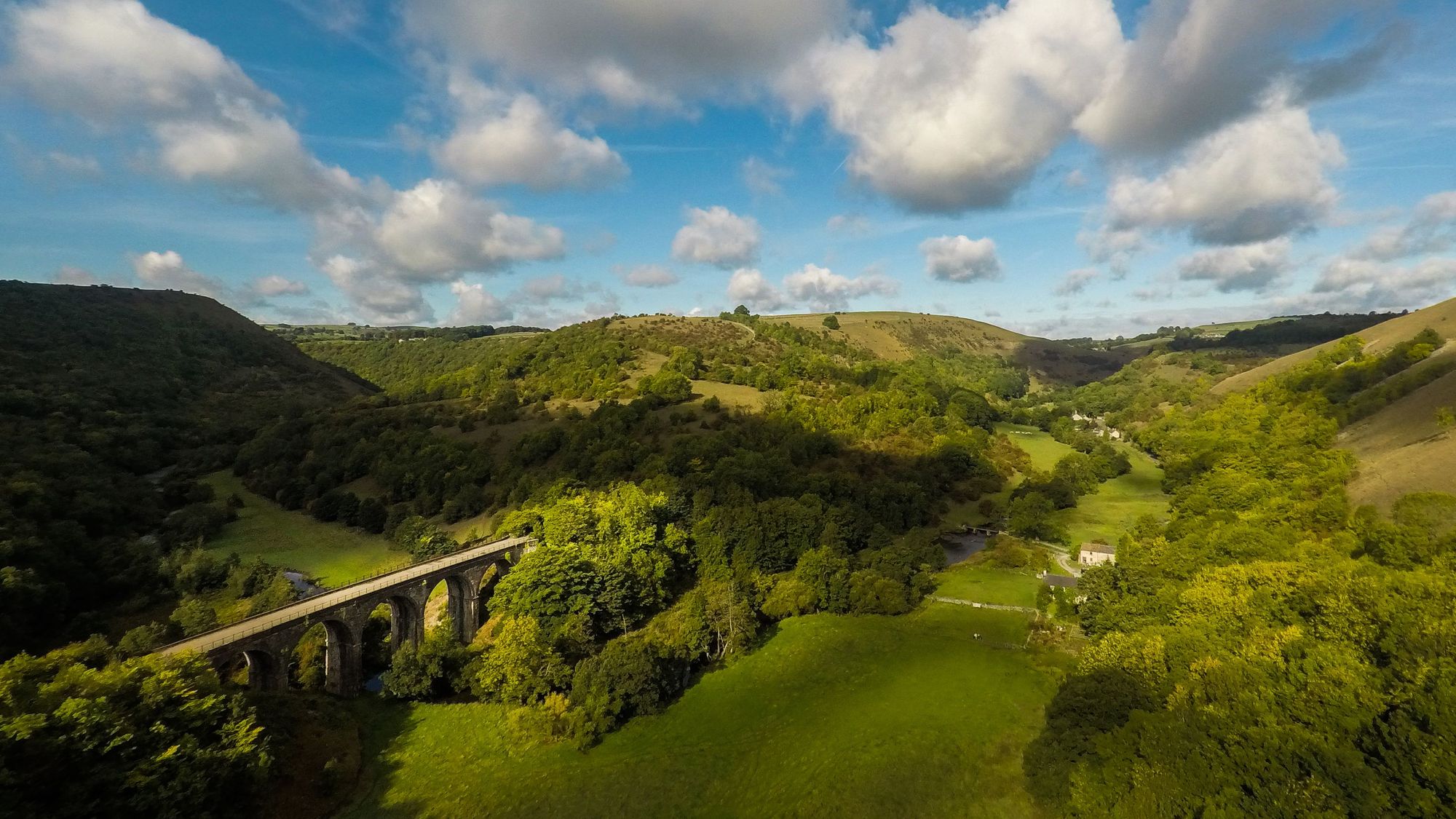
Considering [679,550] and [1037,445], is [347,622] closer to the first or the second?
[679,550]

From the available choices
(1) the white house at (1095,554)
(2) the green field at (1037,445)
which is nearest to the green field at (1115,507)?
(1) the white house at (1095,554)

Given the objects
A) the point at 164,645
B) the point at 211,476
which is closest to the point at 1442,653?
the point at 164,645

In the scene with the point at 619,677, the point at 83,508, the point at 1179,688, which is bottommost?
the point at 619,677

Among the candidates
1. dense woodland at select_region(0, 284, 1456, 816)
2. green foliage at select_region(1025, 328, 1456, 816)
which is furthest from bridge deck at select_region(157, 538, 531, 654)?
green foliage at select_region(1025, 328, 1456, 816)

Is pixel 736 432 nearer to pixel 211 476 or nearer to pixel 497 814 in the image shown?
pixel 497 814

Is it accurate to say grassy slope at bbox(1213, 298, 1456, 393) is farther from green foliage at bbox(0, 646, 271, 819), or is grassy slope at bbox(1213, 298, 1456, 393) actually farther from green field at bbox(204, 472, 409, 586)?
green field at bbox(204, 472, 409, 586)
